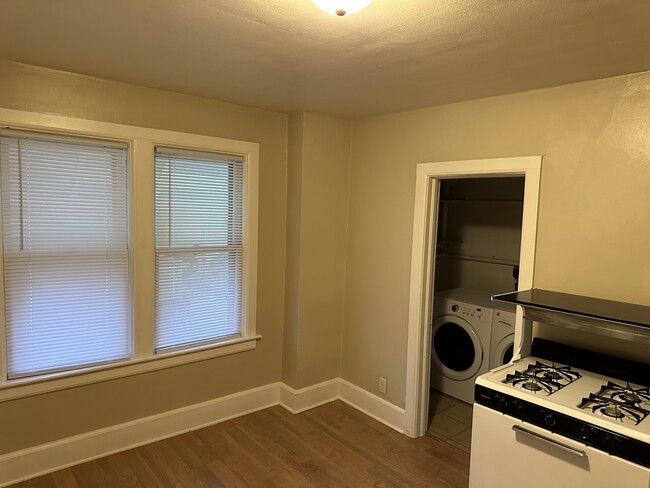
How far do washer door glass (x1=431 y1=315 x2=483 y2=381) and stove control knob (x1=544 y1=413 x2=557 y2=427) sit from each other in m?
1.79

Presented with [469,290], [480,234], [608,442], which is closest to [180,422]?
[608,442]

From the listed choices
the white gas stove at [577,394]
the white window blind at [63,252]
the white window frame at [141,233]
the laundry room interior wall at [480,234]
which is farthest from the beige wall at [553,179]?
the white window blind at [63,252]

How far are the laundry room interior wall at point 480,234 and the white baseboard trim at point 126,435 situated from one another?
2.25 m

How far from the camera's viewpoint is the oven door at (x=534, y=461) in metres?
1.68

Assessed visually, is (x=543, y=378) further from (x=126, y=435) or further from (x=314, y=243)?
(x=126, y=435)

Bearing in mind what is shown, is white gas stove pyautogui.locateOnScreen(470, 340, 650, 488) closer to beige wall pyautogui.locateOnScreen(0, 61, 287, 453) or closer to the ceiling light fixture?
the ceiling light fixture

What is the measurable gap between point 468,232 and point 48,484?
3987 millimetres

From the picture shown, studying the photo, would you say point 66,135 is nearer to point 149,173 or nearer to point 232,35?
point 149,173

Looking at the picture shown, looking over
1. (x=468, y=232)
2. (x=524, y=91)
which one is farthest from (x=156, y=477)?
(x=468, y=232)

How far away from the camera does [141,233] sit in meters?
2.84

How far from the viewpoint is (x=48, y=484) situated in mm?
2521

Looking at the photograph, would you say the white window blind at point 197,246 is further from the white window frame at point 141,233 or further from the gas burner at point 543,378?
the gas burner at point 543,378

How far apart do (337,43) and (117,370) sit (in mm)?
2374

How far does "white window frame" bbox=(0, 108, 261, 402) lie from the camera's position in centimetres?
248
